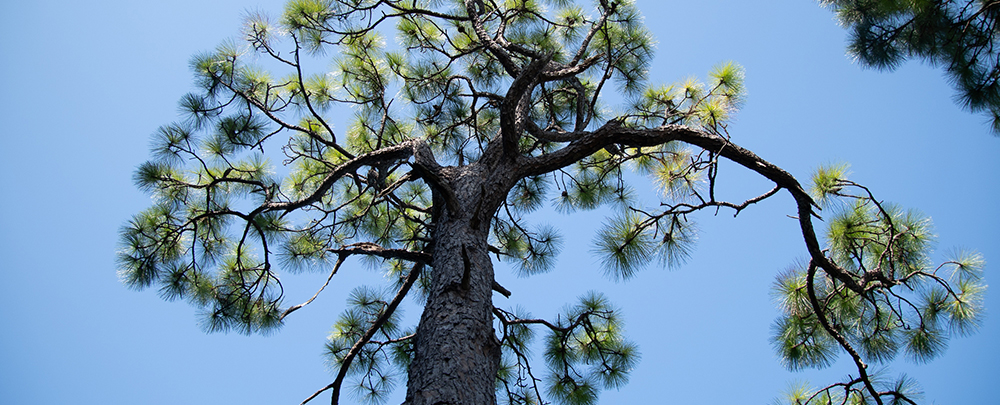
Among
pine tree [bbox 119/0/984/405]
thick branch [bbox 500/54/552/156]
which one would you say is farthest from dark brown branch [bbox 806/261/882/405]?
thick branch [bbox 500/54/552/156]

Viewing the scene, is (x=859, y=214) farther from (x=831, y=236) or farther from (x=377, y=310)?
(x=377, y=310)

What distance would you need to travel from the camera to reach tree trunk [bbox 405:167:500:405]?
161 cm

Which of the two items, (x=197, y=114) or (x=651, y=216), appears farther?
(x=197, y=114)

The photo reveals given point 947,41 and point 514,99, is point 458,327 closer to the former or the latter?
point 514,99

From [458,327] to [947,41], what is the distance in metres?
3.63

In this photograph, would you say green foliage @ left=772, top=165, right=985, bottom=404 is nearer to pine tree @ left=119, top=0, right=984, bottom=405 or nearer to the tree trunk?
pine tree @ left=119, top=0, right=984, bottom=405

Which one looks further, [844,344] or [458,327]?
[844,344]

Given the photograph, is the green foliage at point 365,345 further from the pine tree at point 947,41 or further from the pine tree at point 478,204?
the pine tree at point 947,41

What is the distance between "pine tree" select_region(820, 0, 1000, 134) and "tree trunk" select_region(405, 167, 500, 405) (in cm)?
316

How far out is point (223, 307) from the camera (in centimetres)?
294

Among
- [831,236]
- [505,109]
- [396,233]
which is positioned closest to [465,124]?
[396,233]

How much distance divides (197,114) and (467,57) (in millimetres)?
1985

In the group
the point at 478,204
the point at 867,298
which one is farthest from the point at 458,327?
the point at 867,298

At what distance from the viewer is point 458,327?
1.82m
